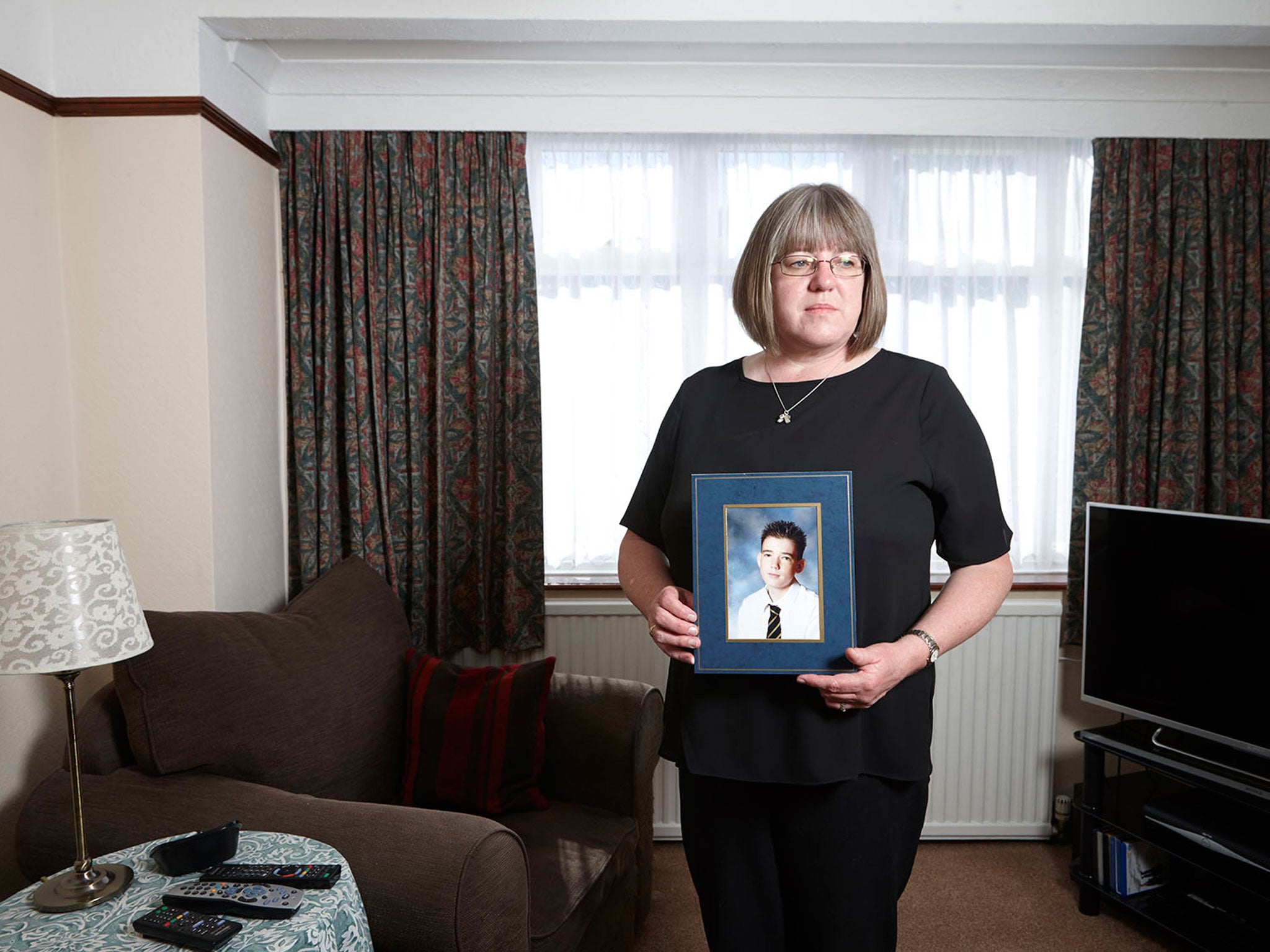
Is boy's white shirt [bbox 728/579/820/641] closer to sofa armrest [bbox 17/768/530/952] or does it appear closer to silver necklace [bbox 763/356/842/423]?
silver necklace [bbox 763/356/842/423]

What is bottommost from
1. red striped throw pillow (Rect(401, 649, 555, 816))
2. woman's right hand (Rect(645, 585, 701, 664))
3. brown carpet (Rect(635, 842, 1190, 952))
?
brown carpet (Rect(635, 842, 1190, 952))

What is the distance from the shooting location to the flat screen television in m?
2.16

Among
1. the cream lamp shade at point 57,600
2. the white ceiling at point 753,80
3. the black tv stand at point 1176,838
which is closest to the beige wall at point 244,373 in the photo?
the white ceiling at point 753,80

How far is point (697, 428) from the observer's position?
1.37 meters

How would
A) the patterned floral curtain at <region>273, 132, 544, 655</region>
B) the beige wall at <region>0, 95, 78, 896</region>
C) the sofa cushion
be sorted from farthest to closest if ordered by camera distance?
the patterned floral curtain at <region>273, 132, 544, 655</region> < the beige wall at <region>0, 95, 78, 896</region> < the sofa cushion

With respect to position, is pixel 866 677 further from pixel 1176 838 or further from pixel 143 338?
pixel 143 338

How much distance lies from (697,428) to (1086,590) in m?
1.72

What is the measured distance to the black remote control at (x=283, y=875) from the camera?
1.35 m

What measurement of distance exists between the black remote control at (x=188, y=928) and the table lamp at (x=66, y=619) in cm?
15

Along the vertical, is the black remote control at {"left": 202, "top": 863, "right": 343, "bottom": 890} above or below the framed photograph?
below

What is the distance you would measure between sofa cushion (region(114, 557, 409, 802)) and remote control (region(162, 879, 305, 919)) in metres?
0.43

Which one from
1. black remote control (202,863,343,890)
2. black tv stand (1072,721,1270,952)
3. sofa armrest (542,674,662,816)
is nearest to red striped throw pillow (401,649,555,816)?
sofa armrest (542,674,662,816)

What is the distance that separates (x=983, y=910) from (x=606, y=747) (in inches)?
49.4

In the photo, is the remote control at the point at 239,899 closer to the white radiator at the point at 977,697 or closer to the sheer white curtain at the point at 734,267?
the white radiator at the point at 977,697
